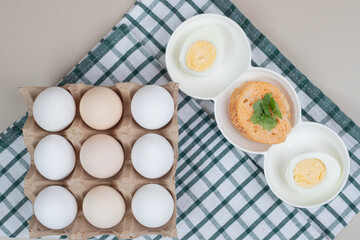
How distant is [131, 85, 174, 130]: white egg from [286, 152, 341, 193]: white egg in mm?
319

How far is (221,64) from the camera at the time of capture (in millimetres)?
915

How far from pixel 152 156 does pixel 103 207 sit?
0.46 ft

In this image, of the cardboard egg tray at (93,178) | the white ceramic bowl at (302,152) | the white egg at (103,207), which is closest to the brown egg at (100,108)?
the cardboard egg tray at (93,178)

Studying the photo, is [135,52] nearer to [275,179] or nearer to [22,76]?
[22,76]

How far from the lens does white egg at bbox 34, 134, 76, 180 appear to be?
72cm

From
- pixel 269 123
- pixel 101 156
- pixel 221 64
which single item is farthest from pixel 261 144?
pixel 101 156

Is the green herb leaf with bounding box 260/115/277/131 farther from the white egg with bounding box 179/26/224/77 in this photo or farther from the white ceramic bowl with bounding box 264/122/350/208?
the white egg with bounding box 179/26/224/77

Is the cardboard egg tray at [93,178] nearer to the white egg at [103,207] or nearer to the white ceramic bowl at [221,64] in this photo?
the white egg at [103,207]

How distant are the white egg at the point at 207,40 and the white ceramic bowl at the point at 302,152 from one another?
24 cm

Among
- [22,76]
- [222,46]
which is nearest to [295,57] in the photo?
[222,46]

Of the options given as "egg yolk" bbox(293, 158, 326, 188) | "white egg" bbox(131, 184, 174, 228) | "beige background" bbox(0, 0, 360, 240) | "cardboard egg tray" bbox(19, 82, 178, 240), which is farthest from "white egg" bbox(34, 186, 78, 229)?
"egg yolk" bbox(293, 158, 326, 188)

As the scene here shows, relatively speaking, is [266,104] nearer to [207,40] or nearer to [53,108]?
[207,40]

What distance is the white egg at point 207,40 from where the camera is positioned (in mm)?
864

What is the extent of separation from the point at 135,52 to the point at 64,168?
0.34m
